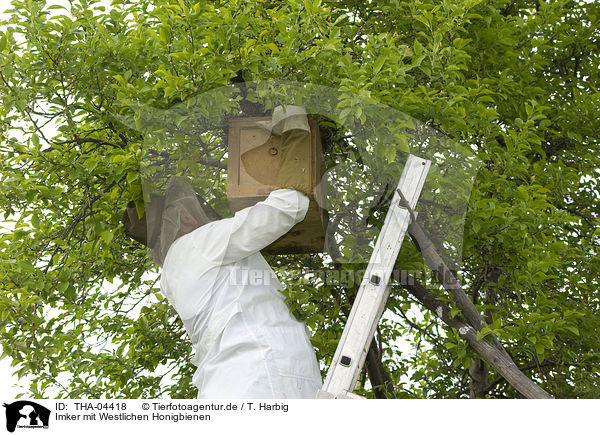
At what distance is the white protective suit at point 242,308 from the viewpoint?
311 cm

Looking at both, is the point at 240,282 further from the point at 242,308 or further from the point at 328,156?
the point at 328,156

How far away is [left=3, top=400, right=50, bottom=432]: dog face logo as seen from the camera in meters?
3.06

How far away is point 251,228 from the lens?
316 cm

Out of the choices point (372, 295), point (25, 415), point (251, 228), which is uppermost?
point (251, 228)

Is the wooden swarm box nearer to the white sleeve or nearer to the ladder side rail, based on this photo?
the white sleeve

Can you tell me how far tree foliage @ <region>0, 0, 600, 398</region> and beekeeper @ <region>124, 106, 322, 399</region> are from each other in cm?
17

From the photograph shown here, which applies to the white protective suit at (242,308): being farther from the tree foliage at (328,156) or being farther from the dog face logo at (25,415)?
the dog face logo at (25,415)

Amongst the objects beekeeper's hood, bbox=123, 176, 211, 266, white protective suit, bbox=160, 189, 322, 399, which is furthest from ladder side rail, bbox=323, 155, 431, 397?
beekeeper's hood, bbox=123, 176, 211, 266

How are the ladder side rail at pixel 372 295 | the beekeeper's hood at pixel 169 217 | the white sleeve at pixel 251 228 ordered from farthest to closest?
1. the beekeeper's hood at pixel 169 217
2. the white sleeve at pixel 251 228
3. the ladder side rail at pixel 372 295

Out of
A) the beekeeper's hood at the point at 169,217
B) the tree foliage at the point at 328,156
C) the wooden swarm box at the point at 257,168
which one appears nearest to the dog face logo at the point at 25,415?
the tree foliage at the point at 328,156

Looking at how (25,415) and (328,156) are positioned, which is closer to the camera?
(25,415)

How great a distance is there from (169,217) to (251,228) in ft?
1.77

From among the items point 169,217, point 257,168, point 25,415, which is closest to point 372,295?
point 257,168

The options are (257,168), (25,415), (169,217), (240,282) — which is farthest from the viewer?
(169,217)
